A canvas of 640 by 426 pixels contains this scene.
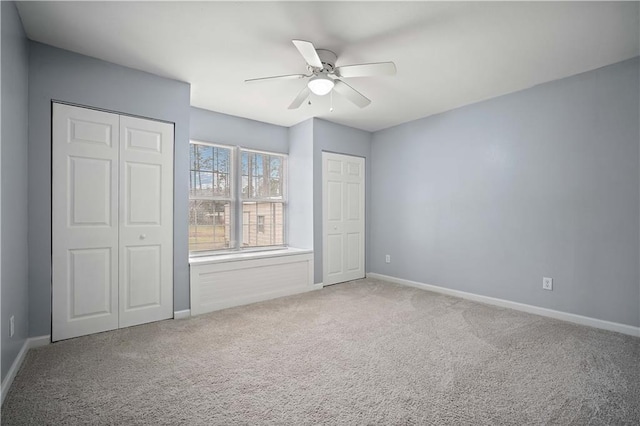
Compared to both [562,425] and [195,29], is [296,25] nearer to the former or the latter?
[195,29]

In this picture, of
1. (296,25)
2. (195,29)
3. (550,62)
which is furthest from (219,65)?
(550,62)

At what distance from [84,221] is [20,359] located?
1125 mm

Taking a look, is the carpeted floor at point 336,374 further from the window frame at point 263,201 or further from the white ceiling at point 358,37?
the white ceiling at point 358,37

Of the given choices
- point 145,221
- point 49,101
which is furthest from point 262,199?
point 49,101

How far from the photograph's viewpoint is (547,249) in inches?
130

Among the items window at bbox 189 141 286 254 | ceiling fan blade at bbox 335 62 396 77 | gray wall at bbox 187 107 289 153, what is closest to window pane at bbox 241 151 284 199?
window at bbox 189 141 286 254

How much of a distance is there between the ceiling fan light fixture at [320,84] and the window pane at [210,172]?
6.74 ft

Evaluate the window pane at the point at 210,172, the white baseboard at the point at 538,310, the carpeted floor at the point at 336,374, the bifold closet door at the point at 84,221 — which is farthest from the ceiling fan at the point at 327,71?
the white baseboard at the point at 538,310

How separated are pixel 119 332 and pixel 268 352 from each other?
1.50 metres

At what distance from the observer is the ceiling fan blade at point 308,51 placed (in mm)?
2100

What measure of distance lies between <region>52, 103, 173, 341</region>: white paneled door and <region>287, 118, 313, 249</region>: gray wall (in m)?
1.97

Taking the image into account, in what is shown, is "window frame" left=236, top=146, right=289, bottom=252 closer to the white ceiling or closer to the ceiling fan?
the white ceiling

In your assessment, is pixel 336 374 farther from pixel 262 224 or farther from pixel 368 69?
pixel 262 224

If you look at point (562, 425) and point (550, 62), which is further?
point (550, 62)
